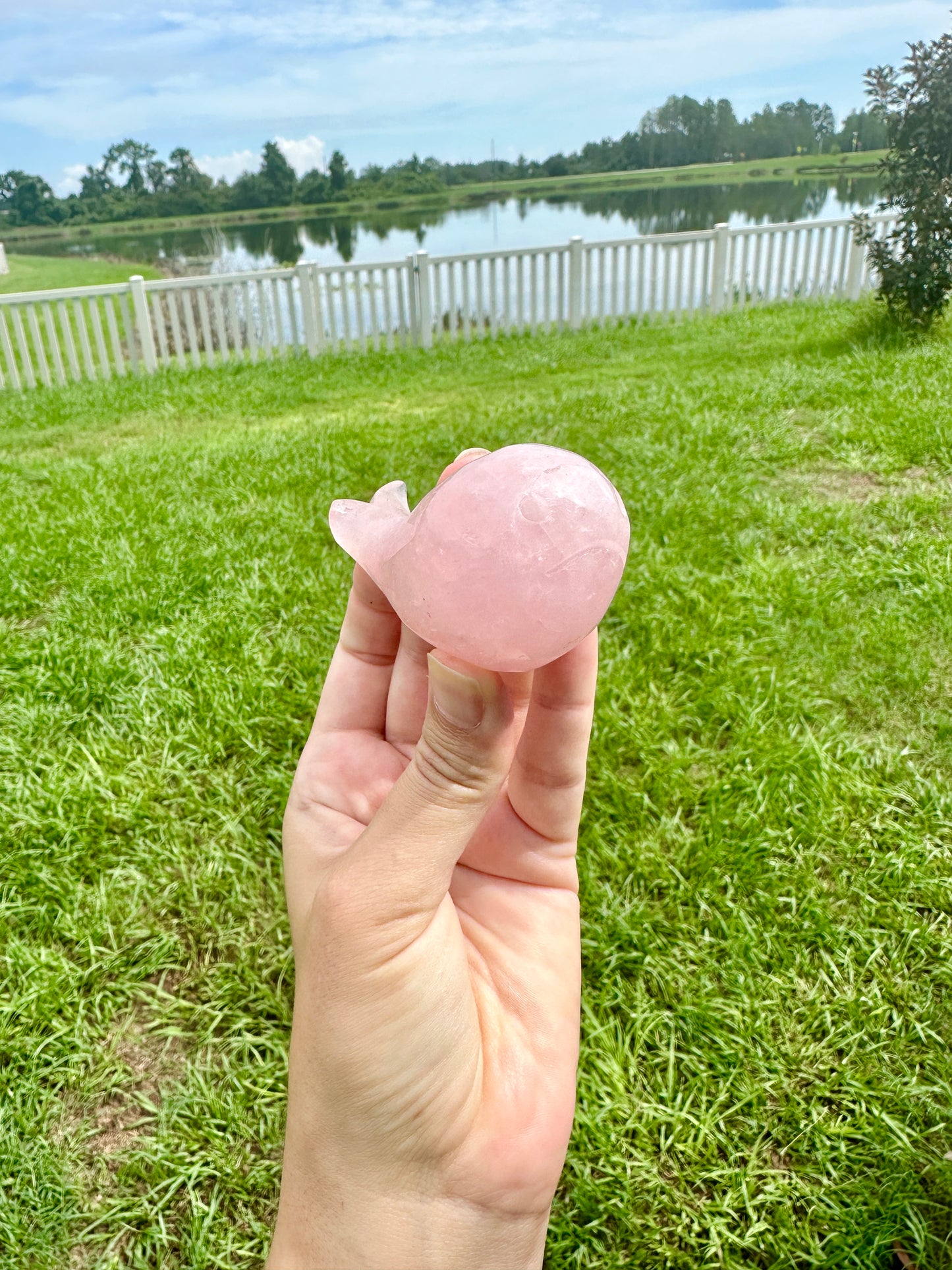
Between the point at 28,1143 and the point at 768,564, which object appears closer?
the point at 28,1143

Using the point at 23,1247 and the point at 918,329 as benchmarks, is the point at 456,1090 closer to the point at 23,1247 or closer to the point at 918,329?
the point at 23,1247

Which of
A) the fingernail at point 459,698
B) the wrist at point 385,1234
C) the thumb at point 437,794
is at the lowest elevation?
the wrist at point 385,1234

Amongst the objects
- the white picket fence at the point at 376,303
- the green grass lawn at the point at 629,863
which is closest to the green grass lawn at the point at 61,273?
the white picket fence at the point at 376,303

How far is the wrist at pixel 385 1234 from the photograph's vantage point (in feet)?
3.95

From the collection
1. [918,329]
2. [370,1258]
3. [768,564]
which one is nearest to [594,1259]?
[370,1258]

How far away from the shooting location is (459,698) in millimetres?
1125

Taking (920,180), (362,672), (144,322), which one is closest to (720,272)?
(920,180)

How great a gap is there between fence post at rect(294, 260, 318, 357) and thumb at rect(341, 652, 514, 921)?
9702 mm

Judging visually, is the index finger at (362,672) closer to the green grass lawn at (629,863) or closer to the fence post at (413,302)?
the green grass lawn at (629,863)

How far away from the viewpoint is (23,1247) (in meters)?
1.78

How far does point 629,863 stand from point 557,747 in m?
1.05

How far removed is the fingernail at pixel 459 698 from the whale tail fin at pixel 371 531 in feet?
0.78

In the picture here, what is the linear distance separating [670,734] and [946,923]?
2.96 ft

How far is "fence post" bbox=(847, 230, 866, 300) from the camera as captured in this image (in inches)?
436
